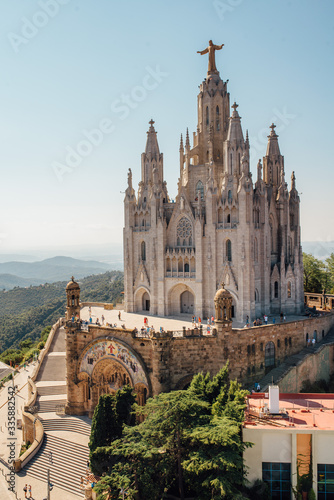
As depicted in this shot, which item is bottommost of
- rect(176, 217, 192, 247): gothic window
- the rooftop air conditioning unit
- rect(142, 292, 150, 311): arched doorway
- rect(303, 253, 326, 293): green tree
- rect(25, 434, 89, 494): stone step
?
rect(25, 434, 89, 494): stone step

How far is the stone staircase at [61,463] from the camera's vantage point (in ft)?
98.1

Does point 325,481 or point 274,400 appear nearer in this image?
point 325,481

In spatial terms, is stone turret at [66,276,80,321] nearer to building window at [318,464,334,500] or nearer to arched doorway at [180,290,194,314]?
arched doorway at [180,290,194,314]

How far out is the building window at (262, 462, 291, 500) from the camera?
2338cm

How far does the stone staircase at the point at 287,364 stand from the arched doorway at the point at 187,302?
11.3m

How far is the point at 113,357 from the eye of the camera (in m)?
35.5

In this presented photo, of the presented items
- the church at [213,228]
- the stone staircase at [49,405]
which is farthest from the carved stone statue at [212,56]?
the stone staircase at [49,405]

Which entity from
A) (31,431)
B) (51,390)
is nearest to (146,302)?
(51,390)

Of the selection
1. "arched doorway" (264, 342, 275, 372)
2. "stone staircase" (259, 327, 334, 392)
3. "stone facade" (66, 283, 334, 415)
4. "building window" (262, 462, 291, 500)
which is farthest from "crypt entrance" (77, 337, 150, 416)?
"building window" (262, 462, 291, 500)

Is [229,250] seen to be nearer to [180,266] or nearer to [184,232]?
[184,232]

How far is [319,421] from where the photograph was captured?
938 inches

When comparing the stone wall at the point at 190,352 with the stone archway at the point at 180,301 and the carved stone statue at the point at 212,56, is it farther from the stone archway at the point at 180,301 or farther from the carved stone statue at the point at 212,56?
the carved stone statue at the point at 212,56

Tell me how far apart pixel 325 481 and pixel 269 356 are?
529 inches

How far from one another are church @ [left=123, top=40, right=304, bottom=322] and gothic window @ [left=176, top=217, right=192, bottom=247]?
0.10 metres
